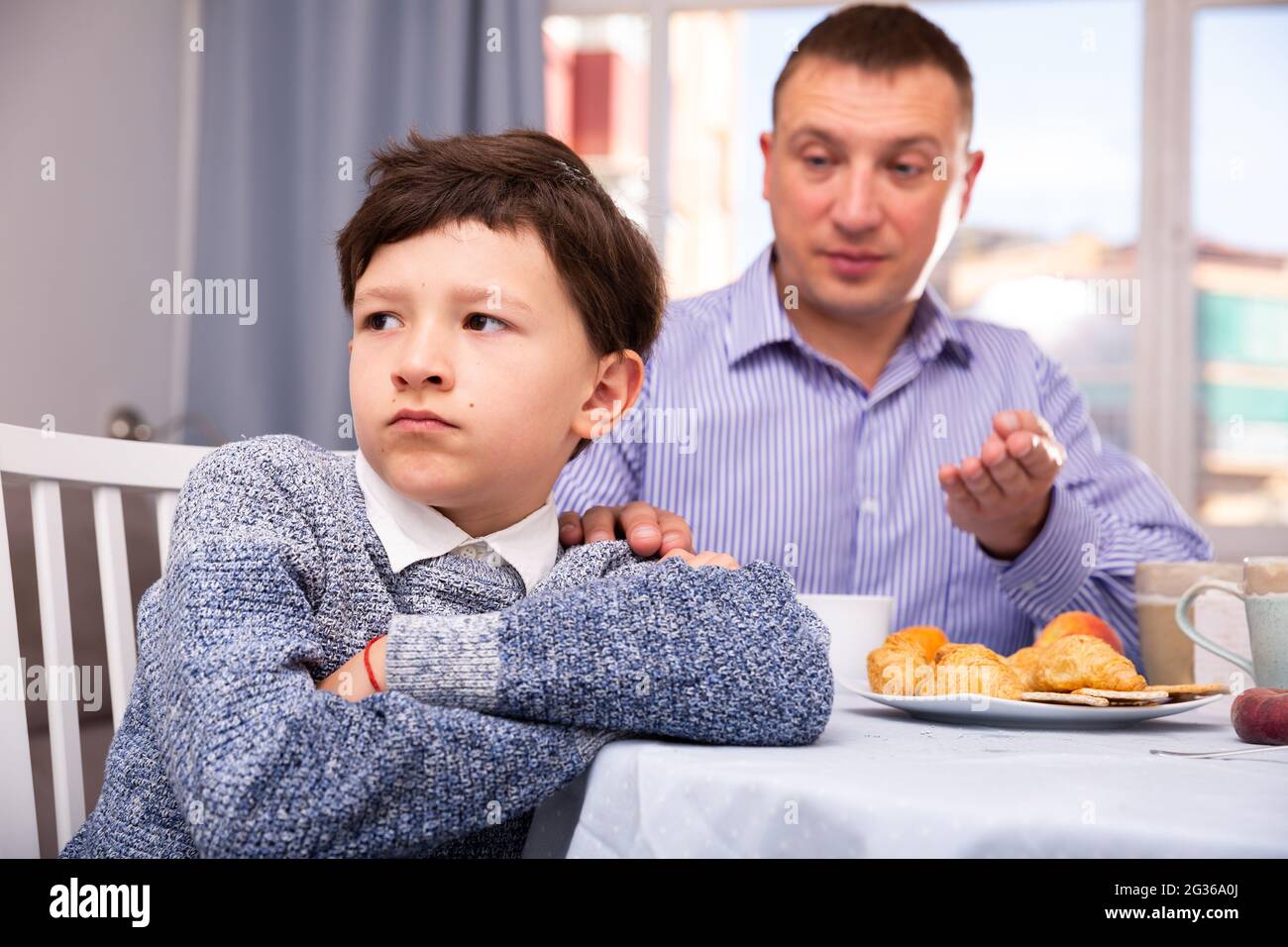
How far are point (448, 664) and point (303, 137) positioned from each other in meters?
2.72

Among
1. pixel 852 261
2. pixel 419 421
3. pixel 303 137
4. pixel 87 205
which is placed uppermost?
pixel 303 137

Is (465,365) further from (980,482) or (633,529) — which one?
(980,482)

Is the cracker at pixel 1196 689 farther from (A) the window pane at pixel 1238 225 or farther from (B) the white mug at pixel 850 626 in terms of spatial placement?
(A) the window pane at pixel 1238 225

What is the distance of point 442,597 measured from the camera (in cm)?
84

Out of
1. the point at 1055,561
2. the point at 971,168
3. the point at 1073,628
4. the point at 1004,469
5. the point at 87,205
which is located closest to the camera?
the point at 1073,628

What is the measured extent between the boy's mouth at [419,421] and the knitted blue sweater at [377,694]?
0.08 meters

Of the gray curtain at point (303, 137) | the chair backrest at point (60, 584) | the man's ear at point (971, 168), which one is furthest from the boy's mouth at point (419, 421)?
the gray curtain at point (303, 137)

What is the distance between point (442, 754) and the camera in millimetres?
638

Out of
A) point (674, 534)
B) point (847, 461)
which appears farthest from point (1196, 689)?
point (847, 461)

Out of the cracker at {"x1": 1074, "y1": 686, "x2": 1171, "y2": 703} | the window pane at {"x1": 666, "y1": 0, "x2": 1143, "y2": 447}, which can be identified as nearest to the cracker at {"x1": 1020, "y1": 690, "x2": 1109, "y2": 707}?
the cracker at {"x1": 1074, "y1": 686, "x2": 1171, "y2": 703}

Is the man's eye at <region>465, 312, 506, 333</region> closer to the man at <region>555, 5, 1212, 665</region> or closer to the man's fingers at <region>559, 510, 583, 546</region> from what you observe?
the man's fingers at <region>559, 510, 583, 546</region>

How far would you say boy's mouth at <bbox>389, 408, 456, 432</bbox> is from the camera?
2.60ft
